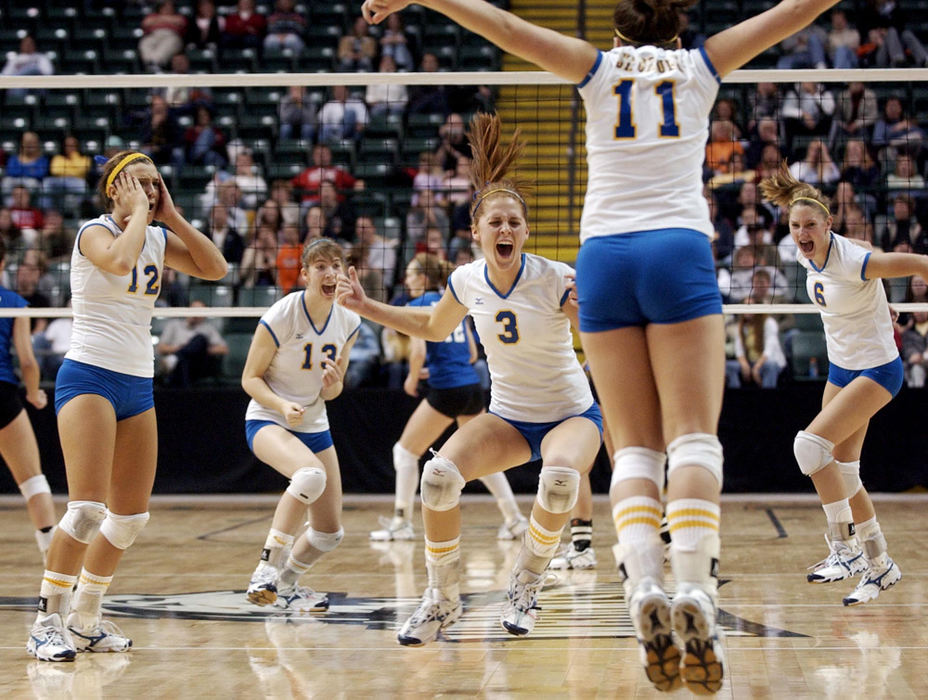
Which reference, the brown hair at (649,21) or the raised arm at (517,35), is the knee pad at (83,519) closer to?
the raised arm at (517,35)

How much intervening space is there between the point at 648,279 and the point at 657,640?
1000 mm

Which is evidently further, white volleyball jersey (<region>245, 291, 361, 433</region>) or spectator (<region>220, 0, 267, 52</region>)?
spectator (<region>220, 0, 267, 52</region>)

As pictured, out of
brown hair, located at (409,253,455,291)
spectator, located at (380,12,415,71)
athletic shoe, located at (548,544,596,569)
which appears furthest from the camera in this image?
spectator, located at (380,12,415,71)

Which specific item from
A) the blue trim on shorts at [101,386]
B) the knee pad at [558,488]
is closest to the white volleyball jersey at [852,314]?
the knee pad at [558,488]

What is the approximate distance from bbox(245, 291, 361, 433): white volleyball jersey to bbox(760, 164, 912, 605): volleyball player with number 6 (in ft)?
8.36

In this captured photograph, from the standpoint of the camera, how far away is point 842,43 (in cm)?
1461

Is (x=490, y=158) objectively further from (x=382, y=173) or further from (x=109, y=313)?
(x=382, y=173)

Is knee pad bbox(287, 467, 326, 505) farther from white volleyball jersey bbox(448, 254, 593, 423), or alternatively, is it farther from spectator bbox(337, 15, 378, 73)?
spectator bbox(337, 15, 378, 73)

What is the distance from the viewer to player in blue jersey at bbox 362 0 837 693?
331cm

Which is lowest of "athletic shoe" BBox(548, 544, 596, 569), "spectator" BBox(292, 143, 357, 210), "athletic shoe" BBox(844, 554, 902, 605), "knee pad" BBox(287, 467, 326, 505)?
"athletic shoe" BBox(548, 544, 596, 569)

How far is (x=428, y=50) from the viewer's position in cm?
1535

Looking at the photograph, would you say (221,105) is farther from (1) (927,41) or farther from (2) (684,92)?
(2) (684,92)

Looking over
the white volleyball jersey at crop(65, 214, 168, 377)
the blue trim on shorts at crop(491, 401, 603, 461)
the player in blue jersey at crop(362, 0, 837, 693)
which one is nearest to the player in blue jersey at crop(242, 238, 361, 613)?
the white volleyball jersey at crop(65, 214, 168, 377)

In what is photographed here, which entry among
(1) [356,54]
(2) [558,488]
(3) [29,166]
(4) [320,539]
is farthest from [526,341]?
(1) [356,54]
